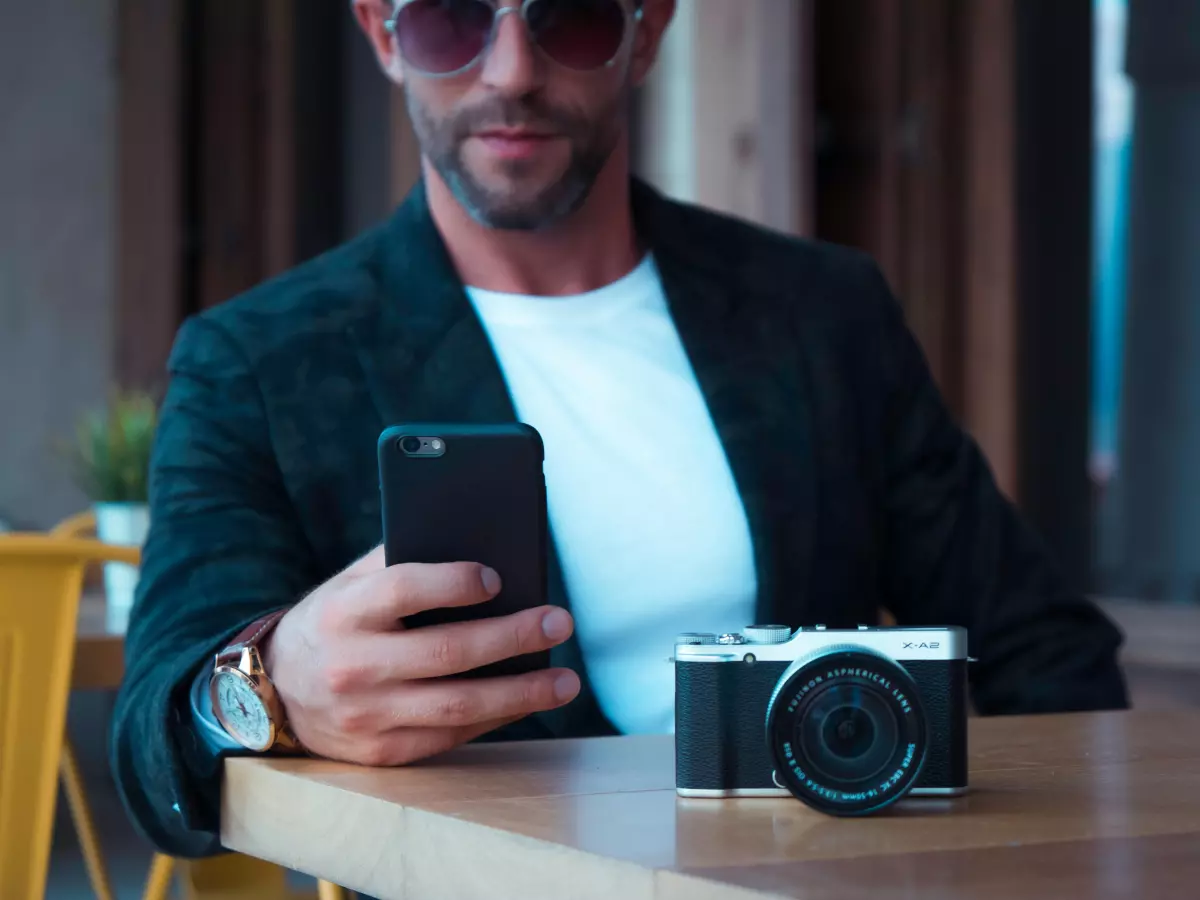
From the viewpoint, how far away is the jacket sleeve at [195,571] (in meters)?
1.18

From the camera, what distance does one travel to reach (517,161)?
1629 millimetres

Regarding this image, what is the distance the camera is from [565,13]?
1.61 meters

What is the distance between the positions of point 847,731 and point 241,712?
1.44 feet

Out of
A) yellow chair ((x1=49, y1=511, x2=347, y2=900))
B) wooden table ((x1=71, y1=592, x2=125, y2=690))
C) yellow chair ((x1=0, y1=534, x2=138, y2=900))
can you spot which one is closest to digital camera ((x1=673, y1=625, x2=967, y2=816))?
yellow chair ((x1=0, y1=534, x2=138, y2=900))

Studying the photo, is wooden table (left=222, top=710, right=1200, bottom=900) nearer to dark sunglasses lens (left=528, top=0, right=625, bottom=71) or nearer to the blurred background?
dark sunglasses lens (left=528, top=0, right=625, bottom=71)

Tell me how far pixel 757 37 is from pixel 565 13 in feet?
6.48

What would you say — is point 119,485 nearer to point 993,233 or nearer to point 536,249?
point 536,249

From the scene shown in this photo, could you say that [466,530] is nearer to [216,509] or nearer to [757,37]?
[216,509]

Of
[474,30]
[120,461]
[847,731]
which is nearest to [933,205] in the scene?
[120,461]

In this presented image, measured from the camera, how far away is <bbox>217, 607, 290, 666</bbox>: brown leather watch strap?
1.13 m

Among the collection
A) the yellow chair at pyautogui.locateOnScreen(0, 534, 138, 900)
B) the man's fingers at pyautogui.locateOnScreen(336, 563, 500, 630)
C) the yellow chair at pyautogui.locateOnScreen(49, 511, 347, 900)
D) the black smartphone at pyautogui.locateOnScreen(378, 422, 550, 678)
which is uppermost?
the black smartphone at pyautogui.locateOnScreen(378, 422, 550, 678)

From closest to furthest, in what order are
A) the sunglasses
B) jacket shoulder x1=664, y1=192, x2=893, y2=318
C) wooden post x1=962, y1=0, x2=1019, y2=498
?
1. the sunglasses
2. jacket shoulder x1=664, y1=192, x2=893, y2=318
3. wooden post x1=962, y1=0, x2=1019, y2=498

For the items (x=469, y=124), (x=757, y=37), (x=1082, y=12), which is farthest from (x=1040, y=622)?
(x=1082, y=12)

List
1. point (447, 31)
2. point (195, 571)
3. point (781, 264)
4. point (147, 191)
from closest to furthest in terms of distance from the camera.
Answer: point (195, 571) → point (447, 31) → point (781, 264) → point (147, 191)
